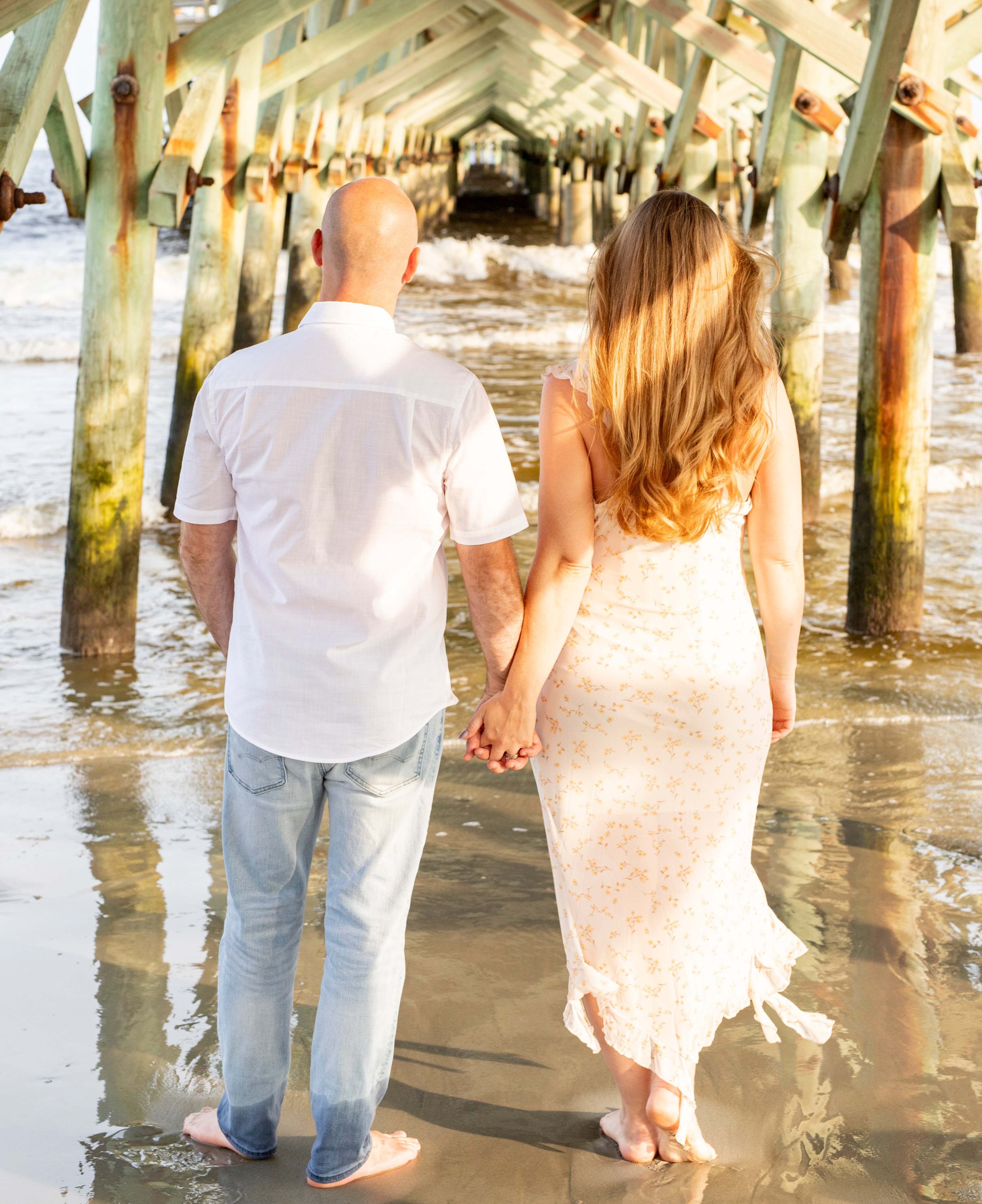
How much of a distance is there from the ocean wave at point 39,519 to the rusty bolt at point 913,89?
4.23m

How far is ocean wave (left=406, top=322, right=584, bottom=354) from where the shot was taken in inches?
487

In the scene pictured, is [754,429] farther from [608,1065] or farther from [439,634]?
[608,1065]

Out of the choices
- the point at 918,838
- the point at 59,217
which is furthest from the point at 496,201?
the point at 918,838

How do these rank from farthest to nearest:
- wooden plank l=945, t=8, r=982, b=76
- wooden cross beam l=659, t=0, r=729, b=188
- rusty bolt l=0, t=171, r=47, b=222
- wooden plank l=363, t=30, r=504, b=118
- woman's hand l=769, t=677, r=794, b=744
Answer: wooden plank l=363, t=30, r=504, b=118
wooden cross beam l=659, t=0, r=729, b=188
wooden plank l=945, t=8, r=982, b=76
rusty bolt l=0, t=171, r=47, b=222
woman's hand l=769, t=677, r=794, b=744

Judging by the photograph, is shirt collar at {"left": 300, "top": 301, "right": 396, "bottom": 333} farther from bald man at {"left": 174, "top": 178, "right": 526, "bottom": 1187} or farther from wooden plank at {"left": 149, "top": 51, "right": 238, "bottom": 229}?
wooden plank at {"left": 149, "top": 51, "right": 238, "bottom": 229}

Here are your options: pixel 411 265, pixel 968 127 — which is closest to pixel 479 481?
pixel 411 265

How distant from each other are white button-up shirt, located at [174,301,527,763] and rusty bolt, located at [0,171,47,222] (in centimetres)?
214

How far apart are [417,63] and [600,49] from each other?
12.7 ft

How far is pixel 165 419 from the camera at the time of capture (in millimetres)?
9062

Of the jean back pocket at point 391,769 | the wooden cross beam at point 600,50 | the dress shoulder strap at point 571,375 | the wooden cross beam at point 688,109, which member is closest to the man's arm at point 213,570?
the jean back pocket at point 391,769

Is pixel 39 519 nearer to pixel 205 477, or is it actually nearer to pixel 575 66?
pixel 205 477

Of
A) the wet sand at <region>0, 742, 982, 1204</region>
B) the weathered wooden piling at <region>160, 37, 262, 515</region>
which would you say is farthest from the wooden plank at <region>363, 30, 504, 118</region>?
the wet sand at <region>0, 742, 982, 1204</region>

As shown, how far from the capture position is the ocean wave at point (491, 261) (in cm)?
1938

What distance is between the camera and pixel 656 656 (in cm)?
188
